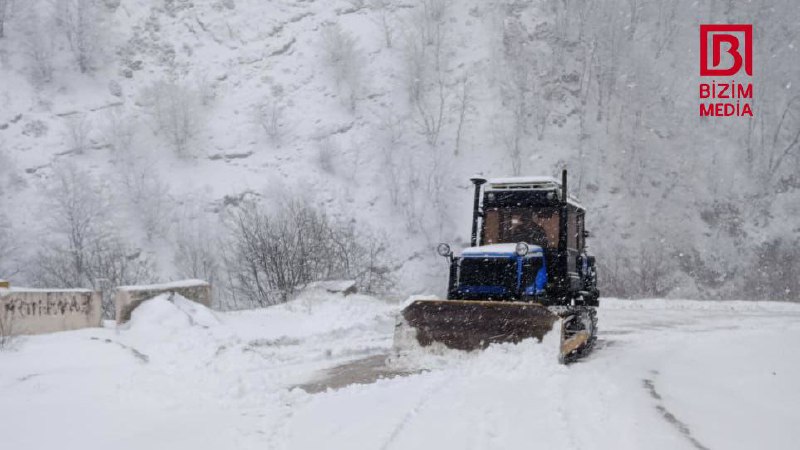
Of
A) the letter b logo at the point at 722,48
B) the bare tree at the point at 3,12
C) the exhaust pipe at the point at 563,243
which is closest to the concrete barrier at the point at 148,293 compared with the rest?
the exhaust pipe at the point at 563,243

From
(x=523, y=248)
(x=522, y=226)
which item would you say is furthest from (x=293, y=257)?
(x=523, y=248)

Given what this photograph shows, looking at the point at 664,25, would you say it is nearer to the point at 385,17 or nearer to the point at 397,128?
the point at 385,17

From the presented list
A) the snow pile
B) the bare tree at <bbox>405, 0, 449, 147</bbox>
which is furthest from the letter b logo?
the snow pile

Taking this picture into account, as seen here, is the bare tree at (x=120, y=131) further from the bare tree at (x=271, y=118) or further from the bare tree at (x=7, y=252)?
the bare tree at (x=7, y=252)

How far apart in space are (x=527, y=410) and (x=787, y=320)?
1440cm

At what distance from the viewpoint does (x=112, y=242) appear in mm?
33156

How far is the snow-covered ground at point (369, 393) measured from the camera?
515 centimetres

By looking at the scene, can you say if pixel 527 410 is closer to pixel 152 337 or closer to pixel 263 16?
pixel 152 337

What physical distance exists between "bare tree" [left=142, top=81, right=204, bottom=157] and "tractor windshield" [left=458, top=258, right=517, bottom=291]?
115ft

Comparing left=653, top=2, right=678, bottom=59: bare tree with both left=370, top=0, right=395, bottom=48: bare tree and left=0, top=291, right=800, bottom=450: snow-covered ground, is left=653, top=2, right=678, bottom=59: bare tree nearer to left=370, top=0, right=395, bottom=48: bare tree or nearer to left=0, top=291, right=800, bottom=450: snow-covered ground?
left=370, top=0, right=395, bottom=48: bare tree

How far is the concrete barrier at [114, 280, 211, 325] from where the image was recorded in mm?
11234

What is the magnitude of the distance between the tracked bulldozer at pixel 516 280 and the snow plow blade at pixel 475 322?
0.01 metres

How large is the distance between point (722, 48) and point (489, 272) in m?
47.4

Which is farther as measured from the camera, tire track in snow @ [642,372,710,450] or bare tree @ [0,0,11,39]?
bare tree @ [0,0,11,39]
